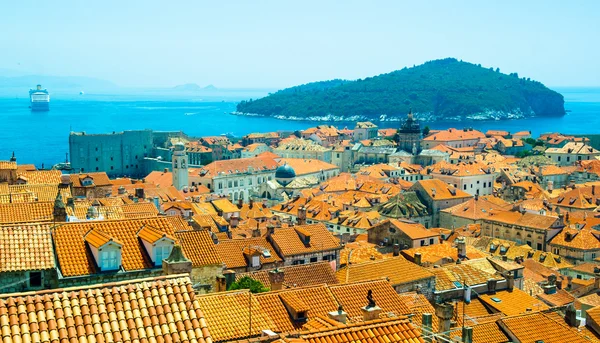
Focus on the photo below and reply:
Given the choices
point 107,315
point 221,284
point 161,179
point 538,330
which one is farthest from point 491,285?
point 161,179

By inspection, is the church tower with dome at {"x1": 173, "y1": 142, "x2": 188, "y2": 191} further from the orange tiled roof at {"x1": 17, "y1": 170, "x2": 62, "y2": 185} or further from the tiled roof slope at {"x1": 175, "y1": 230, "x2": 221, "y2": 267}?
the tiled roof slope at {"x1": 175, "y1": 230, "x2": 221, "y2": 267}

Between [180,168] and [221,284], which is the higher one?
[221,284]

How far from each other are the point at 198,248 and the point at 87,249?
542cm

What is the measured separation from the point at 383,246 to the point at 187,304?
127 feet

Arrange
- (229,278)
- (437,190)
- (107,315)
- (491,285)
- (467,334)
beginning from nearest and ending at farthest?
(107,315) < (467,334) < (229,278) < (491,285) < (437,190)

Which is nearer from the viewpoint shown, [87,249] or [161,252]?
[87,249]

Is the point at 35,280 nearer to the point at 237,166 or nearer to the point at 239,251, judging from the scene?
the point at 239,251

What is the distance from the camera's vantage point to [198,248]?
20.9 m

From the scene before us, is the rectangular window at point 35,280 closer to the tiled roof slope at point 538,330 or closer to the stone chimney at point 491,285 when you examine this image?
the tiled roof slope at point 538,330

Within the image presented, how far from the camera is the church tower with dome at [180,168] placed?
82.4 meters

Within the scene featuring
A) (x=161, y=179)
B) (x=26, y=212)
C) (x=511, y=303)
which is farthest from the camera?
(x=161, y=179)

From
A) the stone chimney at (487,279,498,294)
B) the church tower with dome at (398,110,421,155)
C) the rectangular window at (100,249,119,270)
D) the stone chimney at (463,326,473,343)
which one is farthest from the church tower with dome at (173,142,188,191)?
the stone chimney at (463,326,473,343)

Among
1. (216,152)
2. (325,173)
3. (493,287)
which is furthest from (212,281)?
(216,152)

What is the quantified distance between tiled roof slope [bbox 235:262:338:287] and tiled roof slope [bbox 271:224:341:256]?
18.6ft
